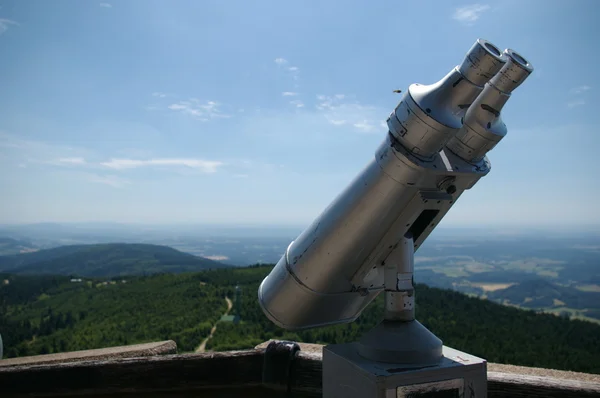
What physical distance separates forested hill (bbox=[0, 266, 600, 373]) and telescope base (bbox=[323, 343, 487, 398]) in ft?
9.69

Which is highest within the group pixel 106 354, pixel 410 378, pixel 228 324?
pixel 410 378

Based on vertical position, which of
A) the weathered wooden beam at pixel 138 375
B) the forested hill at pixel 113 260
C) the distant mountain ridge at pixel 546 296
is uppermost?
the weathered wooden beam at pixel 138 375

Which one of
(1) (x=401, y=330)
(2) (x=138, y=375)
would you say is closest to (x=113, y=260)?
(2) (x=138, y=375)

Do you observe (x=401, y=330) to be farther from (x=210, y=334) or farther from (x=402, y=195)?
(x=210, y=334)

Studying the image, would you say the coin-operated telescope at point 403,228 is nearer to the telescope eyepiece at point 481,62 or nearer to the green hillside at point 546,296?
the telescope eyepiece at point 481,62

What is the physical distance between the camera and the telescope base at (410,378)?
198cm

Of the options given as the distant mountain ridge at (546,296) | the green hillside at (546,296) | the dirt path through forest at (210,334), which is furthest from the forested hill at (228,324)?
the distant mountain ridge at (546,296)

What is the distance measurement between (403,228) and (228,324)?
221 inches

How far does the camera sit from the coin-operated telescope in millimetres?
2025

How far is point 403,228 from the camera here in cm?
225

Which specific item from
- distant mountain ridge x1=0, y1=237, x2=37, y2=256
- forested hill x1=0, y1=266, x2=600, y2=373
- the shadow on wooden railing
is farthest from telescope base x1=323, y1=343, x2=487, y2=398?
distant mountain ridge x1=0, y1=237, x2=37, y2=256

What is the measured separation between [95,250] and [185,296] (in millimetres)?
45241

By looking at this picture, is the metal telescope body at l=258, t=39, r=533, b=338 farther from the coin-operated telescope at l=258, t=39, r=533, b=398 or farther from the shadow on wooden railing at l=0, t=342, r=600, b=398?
the shadow on wooden railing at l=0, t=342, r=600, b=398

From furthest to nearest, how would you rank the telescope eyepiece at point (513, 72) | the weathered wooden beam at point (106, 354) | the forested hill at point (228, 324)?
the forested hill at point (228, 324) < the weathered wooden beam at point (106, 354) < the telescope eyepiece at point (513, 72)
